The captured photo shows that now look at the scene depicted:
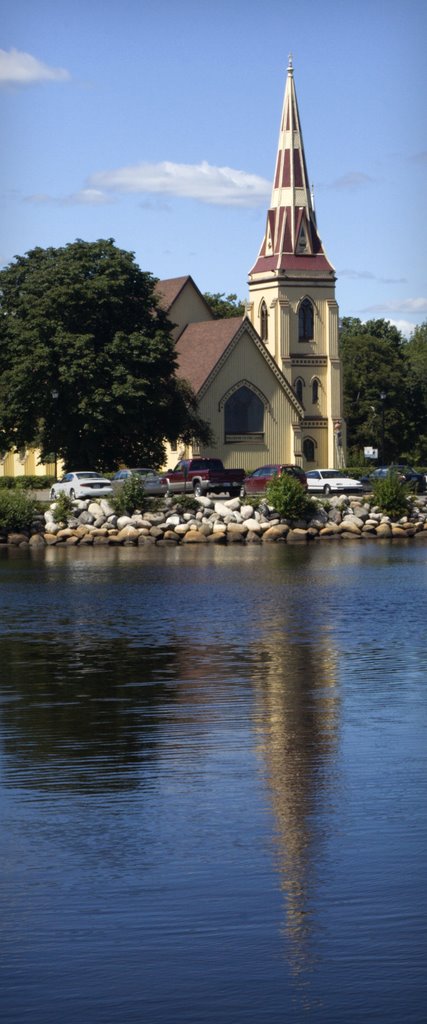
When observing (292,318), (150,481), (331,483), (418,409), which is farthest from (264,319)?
(150,481)

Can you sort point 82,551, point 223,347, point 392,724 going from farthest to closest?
1. point 223,347
2. point 82,551
3. point 392,724

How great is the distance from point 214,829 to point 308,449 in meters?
94.1

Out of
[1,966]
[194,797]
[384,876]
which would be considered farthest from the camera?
[194,797]

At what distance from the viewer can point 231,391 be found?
94.1 meters

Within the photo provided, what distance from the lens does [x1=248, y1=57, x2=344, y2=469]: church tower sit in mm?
105750

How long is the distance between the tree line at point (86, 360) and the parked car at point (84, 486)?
2.23 m

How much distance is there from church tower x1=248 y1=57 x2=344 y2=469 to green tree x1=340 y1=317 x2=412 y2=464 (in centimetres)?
706

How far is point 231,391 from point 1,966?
8608 centimetres

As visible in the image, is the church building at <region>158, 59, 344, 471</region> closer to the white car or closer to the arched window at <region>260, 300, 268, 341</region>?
the arched window at <region>260, 300, 268, 341</region>

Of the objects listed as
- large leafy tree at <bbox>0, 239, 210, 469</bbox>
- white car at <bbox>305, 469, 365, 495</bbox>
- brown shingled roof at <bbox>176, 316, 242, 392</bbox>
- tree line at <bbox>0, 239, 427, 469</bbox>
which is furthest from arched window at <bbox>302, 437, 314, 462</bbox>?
large leafy tree at <bbox>0, 239, 210, 469</bbox>

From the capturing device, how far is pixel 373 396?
114875 mm

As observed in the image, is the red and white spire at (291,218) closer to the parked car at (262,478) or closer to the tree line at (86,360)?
the tree line at (86,360)

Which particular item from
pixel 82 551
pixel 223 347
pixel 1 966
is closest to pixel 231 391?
pixel 223 347

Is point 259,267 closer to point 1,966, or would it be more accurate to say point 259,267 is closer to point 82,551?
point 82,551
